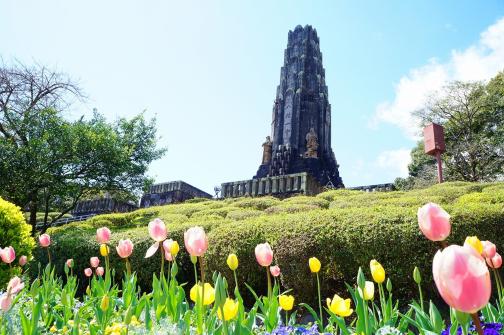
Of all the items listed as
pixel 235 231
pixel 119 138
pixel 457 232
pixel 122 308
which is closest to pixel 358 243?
pixel 457 232

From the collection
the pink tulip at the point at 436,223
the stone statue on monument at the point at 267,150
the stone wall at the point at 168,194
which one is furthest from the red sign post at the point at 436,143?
the stone statue on monument at the point at 267,150

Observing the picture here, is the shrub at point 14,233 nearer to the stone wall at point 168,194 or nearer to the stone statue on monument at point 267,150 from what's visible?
the stone wall at point 168,194

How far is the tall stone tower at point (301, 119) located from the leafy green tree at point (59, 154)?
16034mm

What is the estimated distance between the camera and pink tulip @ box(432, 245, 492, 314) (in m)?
0.90

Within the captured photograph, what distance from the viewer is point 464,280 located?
909 mm

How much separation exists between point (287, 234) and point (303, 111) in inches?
1228

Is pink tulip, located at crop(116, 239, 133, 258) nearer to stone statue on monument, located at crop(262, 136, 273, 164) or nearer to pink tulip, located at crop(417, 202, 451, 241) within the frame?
pink tulip, located at crop(417, 202, 451, 241)

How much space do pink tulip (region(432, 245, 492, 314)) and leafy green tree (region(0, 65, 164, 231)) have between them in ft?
48.8

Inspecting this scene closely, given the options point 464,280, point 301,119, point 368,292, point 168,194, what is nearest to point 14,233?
point 368,292

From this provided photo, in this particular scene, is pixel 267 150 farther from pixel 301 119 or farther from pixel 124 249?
pixel 124 249

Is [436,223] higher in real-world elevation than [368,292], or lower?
higher

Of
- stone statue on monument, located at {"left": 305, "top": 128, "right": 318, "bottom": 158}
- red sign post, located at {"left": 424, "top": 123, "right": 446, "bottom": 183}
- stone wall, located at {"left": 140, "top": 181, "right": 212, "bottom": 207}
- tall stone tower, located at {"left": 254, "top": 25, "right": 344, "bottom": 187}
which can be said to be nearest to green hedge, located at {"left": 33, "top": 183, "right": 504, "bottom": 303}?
red sign post, located at {"left": 424, "top": 123, "right": 446, "bottom": 183}

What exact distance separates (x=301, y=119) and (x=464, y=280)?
34.7 meters

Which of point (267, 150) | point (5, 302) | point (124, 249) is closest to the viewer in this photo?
point (5, 302)
